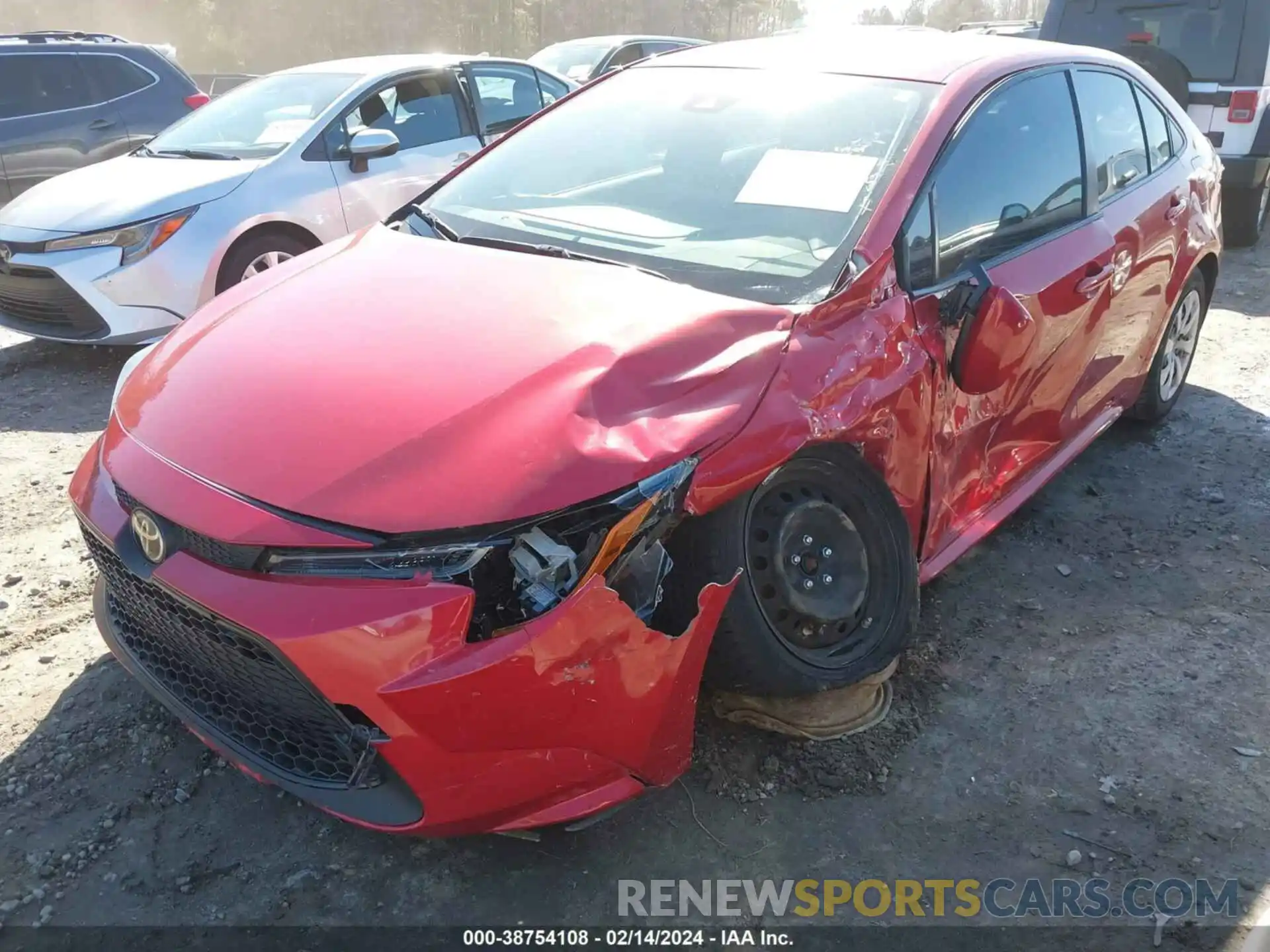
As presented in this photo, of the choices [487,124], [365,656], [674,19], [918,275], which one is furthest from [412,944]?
[674,19]

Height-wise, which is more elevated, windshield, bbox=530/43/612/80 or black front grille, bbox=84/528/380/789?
windshield, bbox=530/43/612/80

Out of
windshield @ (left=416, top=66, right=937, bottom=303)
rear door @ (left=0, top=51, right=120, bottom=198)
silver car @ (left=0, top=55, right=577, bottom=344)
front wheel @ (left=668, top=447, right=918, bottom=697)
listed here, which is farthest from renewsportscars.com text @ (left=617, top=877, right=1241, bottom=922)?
rear door @ (left=0, top=51, right=120, bottom=198)

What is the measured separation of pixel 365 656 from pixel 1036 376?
2277 millimetres

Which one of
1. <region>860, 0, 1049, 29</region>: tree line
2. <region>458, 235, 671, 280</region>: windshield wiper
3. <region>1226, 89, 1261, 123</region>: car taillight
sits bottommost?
<region>860, 0, 1049, 29</region>: tree line

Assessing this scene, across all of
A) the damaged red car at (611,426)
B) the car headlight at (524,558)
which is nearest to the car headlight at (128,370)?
the damaged red car at (611,426)

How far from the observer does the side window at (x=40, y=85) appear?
25.4 ft

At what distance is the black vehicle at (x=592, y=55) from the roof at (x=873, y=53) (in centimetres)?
729

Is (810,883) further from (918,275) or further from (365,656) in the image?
(918,275)

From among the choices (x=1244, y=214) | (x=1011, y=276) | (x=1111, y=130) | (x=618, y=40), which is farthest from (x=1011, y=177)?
(x=618, y=40)

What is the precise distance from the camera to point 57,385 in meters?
5.28

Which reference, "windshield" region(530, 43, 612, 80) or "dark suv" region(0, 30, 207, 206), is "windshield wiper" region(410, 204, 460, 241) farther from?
"windshield" region(530, 43, 612, 80)

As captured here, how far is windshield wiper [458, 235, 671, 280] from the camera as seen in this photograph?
259cm

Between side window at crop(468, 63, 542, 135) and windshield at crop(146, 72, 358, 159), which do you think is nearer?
windshield at crop(146, 72, 358, 159)

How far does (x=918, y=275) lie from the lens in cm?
264
